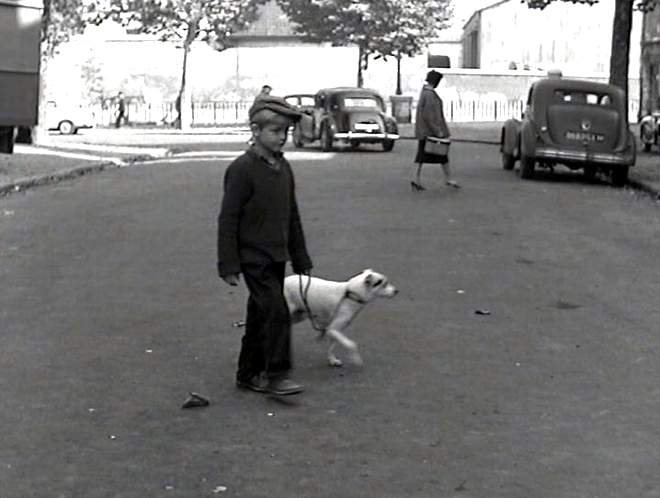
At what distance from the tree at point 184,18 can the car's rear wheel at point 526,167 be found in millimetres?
30360

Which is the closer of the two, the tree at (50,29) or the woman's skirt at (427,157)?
the woman's skirt at (427,157)

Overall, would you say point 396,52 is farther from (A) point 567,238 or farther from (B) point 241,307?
(B) point 241,307

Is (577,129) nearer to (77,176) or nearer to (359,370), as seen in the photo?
(77,176)

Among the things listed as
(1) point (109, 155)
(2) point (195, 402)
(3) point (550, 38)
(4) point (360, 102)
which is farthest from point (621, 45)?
(3) point (550, 38)

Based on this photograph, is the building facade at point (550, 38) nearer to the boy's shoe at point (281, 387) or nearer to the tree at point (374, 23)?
the tree at point (374, 23)

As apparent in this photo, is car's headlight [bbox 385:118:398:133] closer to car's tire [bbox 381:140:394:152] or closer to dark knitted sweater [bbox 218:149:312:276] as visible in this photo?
car's tire [bbox 381:140:394:152]

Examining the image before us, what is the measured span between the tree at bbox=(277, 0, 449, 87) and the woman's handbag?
41.0 metres

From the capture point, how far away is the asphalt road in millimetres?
6215

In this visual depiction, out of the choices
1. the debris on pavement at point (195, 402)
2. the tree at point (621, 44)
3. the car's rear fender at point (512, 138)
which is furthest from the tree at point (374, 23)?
the debris on pavement at point (195, 402)

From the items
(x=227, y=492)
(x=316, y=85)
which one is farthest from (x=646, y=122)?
(x=316, y=85)

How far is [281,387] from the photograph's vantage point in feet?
25.3

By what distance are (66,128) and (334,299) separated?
4130 cm

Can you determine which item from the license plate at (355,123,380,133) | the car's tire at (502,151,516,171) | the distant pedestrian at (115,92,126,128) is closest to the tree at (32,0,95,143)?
the license plate at (355,123,380,133)

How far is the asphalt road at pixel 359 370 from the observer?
245 inches
